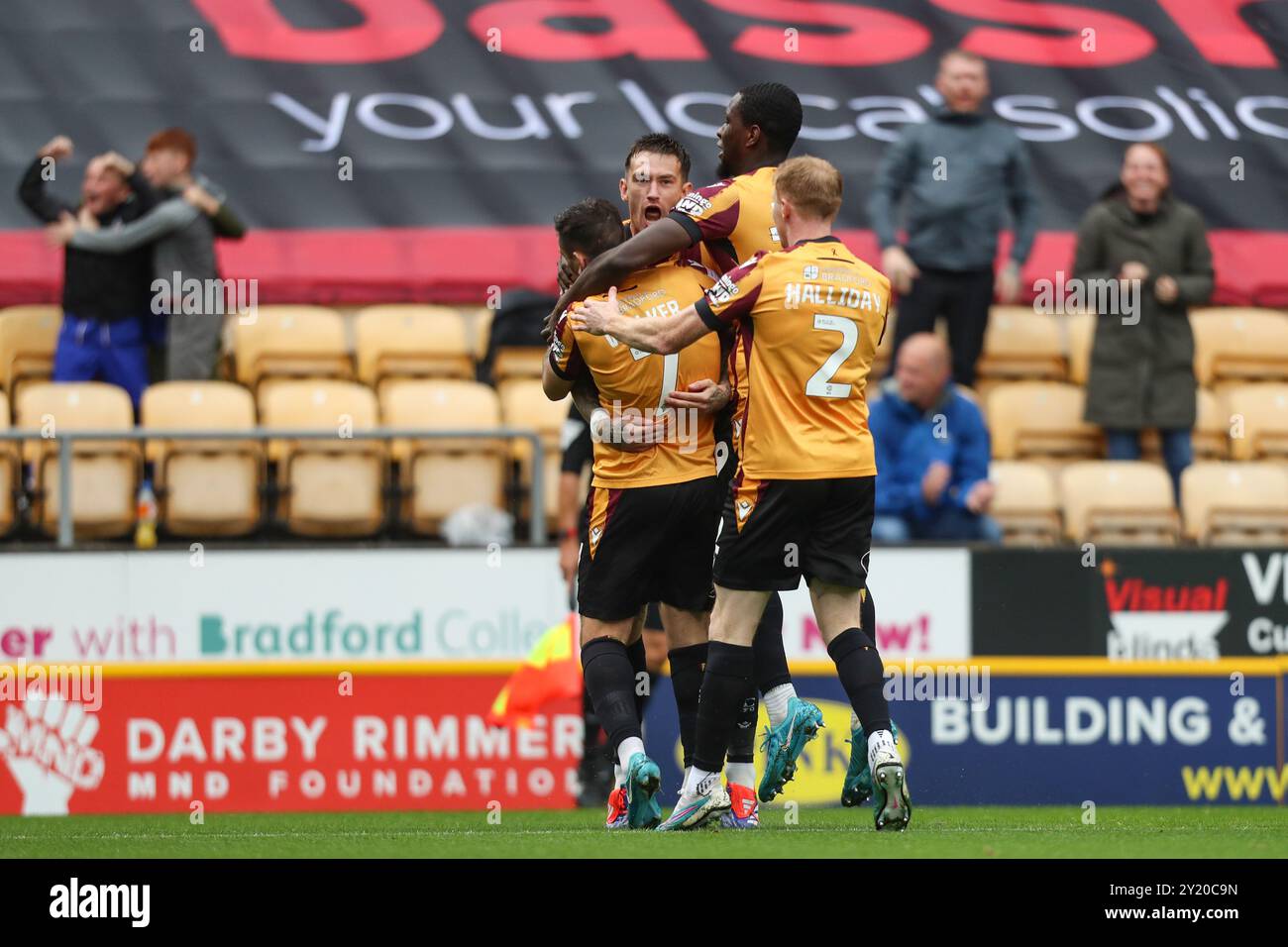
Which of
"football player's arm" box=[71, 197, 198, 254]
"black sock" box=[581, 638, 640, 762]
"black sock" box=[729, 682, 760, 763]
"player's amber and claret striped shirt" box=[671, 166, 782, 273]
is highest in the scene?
"football player's arm" box=[71, 197, 198, 254]

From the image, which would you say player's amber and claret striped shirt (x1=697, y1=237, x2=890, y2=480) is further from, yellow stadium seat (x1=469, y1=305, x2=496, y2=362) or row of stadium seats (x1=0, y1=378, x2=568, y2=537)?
yellow stadium seat (x1=469, y1=305, x2=496, y2=362)

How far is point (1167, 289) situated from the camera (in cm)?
1212

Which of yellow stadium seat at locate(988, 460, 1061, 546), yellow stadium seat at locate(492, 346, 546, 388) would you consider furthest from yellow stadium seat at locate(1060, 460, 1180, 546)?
yellow stadium seat at locate(492, 346, 546, 388)

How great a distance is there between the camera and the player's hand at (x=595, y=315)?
7273mm

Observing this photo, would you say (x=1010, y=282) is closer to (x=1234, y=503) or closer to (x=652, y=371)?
(x=1234, y=503)

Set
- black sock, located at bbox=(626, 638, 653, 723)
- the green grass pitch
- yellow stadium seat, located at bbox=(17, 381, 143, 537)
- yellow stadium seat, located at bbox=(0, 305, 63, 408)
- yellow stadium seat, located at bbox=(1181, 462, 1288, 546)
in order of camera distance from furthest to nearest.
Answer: yellow stadium seat, located at bbox=(0, 305, 63, 408)
yellow stadium seat, located at bbox=(1181, 462, 1288, 546)
yellow stadium seat, located at bbox=(17, 381, 143, 537)
black sock, located at bbox=(626, 638, 653, 723)
the green grass pitch

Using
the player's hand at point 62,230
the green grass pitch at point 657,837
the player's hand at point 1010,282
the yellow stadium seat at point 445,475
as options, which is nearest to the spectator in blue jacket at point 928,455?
the player's hand at point 1010,282

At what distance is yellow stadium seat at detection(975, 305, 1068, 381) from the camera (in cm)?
1338

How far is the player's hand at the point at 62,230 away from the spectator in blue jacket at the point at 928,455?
4461mm

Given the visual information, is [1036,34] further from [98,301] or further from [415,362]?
[98,301]

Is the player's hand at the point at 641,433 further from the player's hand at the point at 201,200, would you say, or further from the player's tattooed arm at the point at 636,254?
the player's hand at the point at 201,200

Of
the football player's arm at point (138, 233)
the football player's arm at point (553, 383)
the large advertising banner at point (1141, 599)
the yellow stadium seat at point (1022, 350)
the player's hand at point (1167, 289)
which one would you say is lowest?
the large advertising banner at point (1141, 599)

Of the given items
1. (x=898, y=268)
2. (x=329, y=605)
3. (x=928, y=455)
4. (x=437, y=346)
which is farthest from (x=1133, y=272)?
(x=329, y=605)

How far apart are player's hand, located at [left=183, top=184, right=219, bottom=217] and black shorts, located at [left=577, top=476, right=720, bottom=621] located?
16.4 ft
